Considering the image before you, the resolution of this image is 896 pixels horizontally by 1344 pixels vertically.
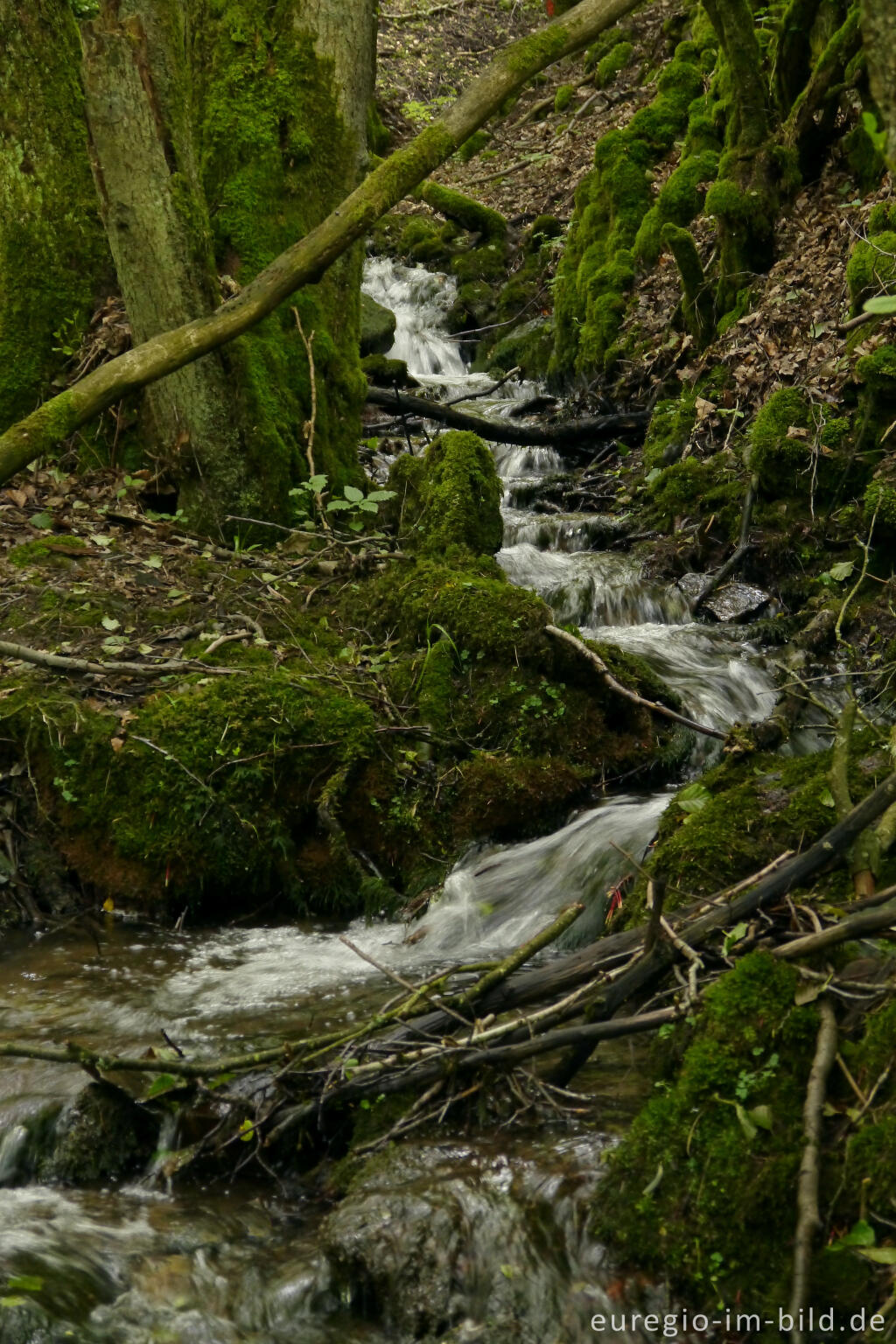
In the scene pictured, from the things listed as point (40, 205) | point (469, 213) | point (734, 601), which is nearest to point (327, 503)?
point (40, 205)

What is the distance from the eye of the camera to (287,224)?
23.4ft

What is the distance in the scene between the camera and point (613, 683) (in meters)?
5.39

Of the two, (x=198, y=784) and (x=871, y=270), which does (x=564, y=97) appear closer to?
(x=871, y=270)

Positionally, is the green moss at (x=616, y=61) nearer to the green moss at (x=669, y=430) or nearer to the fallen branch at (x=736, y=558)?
the green moss at (x=669, y=430)

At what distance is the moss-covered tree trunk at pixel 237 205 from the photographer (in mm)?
6262

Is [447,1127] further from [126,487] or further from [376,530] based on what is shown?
Answer: [126,487]

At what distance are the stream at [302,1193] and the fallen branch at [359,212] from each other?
2.48 m

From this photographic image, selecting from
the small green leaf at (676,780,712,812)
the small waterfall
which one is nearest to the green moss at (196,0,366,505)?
the small waterfall

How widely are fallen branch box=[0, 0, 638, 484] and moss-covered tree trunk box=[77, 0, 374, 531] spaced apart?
0.98 metres

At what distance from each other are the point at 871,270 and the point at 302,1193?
21.8ft

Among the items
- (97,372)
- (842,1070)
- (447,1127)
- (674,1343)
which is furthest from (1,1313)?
(97,372)

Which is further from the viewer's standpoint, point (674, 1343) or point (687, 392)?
point (687, 392)

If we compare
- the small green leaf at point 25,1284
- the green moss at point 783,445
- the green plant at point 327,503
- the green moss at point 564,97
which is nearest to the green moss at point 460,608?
the green plant at point 327,503

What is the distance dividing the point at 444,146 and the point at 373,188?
0.42 metres
